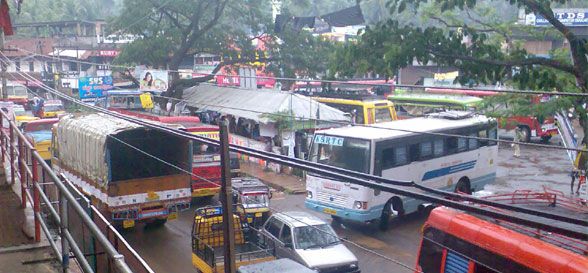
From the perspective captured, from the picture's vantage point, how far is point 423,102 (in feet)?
90.9

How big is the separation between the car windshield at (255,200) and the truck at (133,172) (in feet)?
4.50

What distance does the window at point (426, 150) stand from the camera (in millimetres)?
13550

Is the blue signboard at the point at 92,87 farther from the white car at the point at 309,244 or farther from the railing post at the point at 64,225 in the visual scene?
the railing post at the point at 64,225

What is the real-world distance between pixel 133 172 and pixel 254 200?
2467mm

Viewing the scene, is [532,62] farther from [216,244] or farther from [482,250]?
[216,244]

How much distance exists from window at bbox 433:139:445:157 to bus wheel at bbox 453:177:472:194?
1.14 m

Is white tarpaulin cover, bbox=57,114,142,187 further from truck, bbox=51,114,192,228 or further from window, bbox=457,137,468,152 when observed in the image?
window, bbox=457,137,468,152

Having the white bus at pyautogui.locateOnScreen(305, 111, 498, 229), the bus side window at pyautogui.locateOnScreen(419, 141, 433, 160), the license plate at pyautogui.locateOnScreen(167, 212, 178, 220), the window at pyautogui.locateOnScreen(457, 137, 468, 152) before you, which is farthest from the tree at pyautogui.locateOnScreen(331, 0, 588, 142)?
the window at pyautogui.locateOnScreen(457, 137, 468, 152)

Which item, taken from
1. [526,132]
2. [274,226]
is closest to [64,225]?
[274,226]

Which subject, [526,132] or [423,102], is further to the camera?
[423,102]

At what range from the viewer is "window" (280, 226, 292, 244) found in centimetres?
955

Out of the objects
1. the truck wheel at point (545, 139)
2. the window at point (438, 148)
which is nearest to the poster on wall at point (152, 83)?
the window at point (438, 148)

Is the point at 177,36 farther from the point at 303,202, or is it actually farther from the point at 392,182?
the point at 392,182

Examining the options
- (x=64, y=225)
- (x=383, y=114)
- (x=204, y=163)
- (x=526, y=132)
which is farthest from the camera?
(x=526, y=132)
